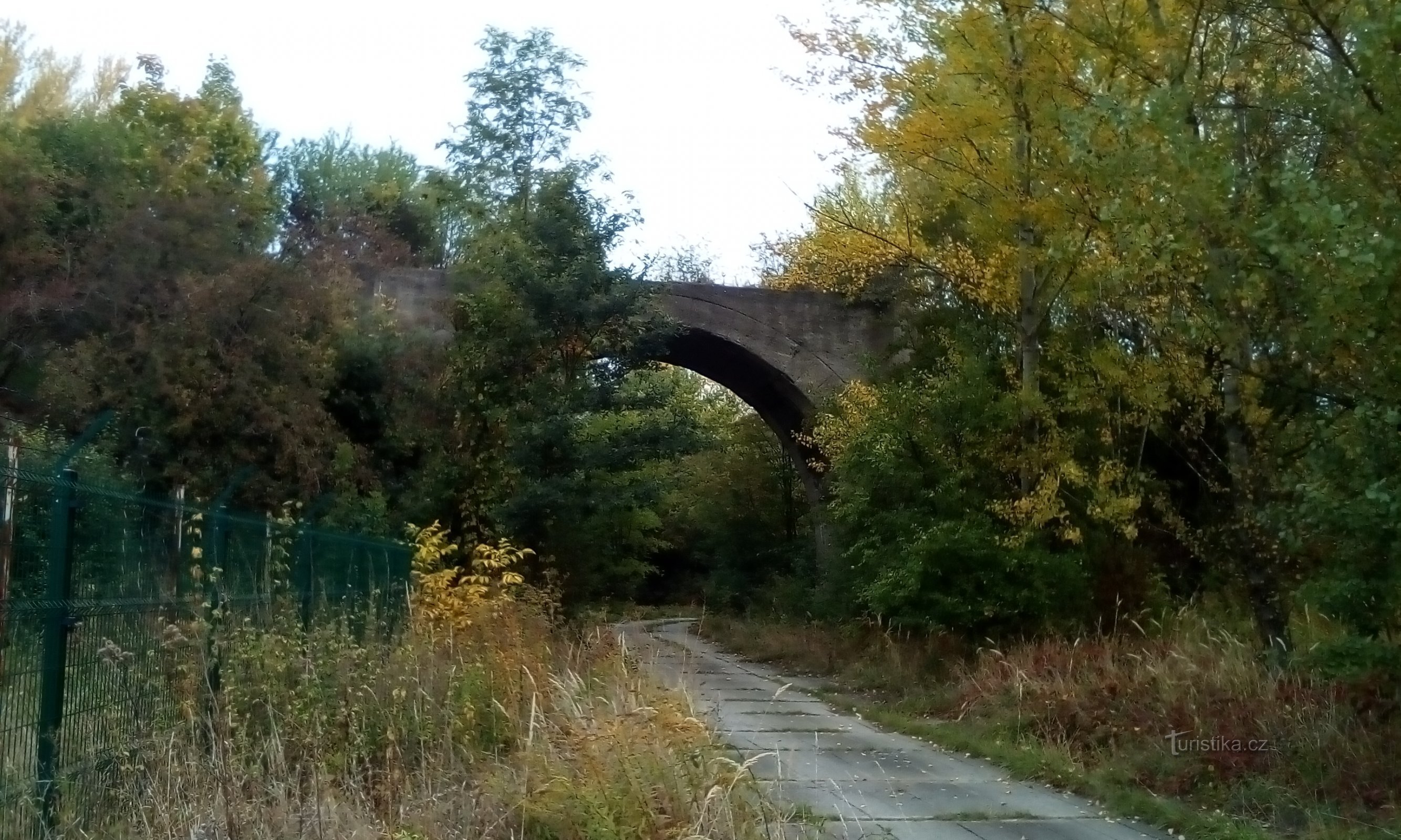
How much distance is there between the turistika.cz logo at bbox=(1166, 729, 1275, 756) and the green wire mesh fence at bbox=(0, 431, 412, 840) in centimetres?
632

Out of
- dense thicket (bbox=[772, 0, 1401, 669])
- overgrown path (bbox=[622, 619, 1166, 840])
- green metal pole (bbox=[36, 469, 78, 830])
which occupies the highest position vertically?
dense thicket (bbox=[772, 0, 1401, 669])

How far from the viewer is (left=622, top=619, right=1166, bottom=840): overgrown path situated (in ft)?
25.2

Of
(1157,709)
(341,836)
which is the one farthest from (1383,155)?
(341,836)

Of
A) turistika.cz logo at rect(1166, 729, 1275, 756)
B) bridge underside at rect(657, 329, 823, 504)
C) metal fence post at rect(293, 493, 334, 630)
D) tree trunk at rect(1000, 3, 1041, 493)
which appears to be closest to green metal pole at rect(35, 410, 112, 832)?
metal fence post at rect(293, 493, 334, 630)

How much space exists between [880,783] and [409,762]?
3.74 m

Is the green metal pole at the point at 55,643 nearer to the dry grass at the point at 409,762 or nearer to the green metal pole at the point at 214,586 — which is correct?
the dry grass at the point at 409,762

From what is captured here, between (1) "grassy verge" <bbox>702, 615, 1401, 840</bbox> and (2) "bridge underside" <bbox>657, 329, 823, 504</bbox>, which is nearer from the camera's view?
(1) "grassy verge" <bbox>702, 615, 1401, 840</bbox>

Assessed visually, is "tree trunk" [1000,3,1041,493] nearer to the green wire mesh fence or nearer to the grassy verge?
the grassy verge

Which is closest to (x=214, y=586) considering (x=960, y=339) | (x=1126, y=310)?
(x=1126, y=310)

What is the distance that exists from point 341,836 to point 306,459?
1103 cm

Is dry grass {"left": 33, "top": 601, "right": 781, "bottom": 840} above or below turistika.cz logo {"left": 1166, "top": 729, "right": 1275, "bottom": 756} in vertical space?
above

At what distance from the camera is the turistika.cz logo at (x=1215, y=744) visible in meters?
9.11

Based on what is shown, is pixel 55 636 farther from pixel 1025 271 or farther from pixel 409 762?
pixel 1025 271

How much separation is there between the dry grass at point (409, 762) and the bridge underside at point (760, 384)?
12.9m
